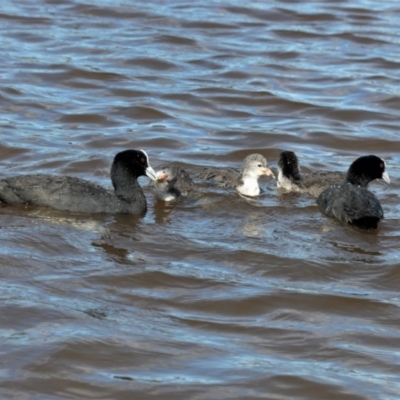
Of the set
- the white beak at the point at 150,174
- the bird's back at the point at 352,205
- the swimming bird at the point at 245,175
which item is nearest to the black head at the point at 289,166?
the swimming bird at the point at 245,175

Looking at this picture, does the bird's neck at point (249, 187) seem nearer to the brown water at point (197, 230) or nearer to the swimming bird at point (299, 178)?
the brown water at point (197, 230)

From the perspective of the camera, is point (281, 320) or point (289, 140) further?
point (289, 140)

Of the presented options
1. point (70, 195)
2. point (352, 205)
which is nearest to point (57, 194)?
point (70, 195)

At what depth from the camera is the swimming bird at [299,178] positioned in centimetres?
1168

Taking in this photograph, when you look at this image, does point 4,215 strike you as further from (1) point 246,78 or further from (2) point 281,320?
(1) point 246,78

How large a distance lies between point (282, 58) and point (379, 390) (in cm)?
1101

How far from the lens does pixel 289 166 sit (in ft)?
38.9

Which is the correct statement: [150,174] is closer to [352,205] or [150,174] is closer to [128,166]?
[128,166]

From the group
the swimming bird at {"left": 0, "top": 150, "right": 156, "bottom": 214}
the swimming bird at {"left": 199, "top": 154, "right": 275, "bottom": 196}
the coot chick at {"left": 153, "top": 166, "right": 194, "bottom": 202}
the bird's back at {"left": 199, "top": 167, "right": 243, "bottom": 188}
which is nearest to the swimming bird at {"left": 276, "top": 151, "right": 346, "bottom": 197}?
the swimming bird at {"left": 199, "top": 154, "right": 275, "bottom": 196}

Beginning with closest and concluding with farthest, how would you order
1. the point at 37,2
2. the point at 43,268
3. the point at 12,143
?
the point at 43,268
the point at 12,143
the point at 37,2

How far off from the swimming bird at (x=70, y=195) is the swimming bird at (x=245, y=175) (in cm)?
104

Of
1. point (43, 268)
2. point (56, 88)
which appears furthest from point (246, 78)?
point (43, 268)

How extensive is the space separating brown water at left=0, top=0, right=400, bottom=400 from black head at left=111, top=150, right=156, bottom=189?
40 centimetres

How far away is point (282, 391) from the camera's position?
7137mm
